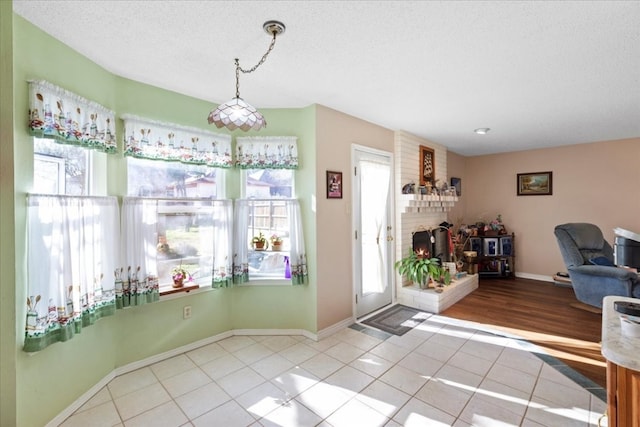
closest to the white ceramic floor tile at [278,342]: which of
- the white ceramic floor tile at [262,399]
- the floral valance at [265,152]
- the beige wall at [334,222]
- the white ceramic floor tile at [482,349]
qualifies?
the beige wall at [334,222]

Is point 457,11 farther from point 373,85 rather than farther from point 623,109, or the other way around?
point 623,109

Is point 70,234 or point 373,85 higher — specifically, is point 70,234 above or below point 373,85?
below

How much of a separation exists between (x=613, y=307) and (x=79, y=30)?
3.49 m

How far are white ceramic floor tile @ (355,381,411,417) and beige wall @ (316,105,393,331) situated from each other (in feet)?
3.10

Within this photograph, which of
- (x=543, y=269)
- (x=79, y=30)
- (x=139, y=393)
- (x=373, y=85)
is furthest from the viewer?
(x=543, y=269)

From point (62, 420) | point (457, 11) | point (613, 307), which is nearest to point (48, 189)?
point (62, 420)

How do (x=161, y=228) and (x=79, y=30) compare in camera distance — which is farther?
(x=161, y=228)

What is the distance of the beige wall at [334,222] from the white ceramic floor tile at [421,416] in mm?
1230

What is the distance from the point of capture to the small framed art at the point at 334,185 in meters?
3.11

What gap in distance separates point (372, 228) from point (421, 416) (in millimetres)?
2135

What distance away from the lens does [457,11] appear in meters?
1.58

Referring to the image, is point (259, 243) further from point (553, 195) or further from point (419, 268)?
point (553, 195)

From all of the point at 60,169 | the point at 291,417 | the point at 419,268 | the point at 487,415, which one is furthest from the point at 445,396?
the point at 60,169

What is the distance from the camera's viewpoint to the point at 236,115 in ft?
5.97
